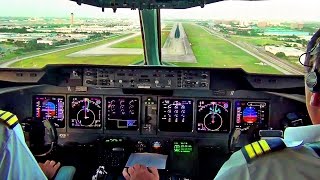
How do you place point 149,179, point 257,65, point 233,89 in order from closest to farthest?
1. point 149,179
2. point 233,89
3. point 257,65

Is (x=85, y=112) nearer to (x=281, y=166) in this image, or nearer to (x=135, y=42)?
(x=135, y=42)

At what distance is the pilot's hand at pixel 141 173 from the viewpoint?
326 centimetres

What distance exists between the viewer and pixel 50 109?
4.15 meters

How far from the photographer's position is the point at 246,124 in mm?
4090

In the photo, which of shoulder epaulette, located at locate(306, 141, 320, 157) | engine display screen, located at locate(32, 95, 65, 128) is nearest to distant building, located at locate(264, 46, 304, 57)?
engine display screen, located at locate(32, 95, 65, 128)

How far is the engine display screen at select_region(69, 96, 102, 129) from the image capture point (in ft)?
13.5

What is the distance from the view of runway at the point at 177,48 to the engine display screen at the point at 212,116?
53 cm

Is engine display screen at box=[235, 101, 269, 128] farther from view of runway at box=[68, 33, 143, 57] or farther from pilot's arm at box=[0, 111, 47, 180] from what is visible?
pilot's arm at box=[0, 111, 47, 180]

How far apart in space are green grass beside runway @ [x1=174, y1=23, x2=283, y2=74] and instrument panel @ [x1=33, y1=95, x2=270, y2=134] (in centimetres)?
37

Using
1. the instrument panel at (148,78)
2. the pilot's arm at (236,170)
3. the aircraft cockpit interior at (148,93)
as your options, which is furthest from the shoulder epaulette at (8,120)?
the instrument panel at (148,78)

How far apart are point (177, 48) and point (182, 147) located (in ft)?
3.09

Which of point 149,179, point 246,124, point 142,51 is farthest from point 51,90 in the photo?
point 246,124

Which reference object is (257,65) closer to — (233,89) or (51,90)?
(233,89)

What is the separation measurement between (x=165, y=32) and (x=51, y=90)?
1117 millimetres
